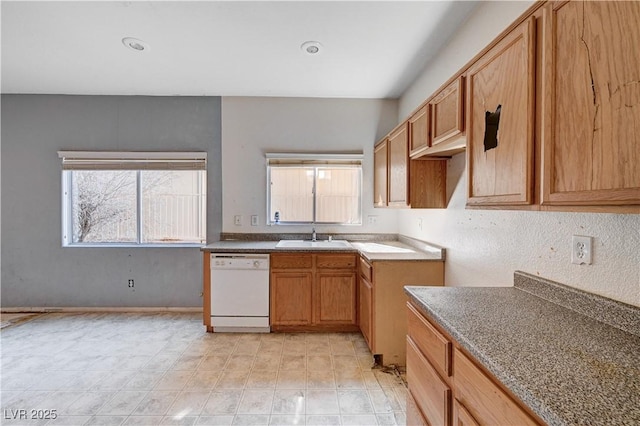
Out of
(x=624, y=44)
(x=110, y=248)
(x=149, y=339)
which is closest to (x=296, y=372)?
(x=149, y=339)

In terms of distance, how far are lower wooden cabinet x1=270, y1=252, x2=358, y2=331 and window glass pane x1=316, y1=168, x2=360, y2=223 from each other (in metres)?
0.78

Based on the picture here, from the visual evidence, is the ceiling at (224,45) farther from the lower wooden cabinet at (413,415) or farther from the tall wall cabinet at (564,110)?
the lower wooden cabinet at (413,415)

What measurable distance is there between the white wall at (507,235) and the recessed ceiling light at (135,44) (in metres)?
2.45

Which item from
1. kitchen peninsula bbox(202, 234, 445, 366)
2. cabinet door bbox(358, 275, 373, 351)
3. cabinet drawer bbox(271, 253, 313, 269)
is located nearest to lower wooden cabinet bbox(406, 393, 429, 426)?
cabinet door bbox(358, 275, 373, 351)

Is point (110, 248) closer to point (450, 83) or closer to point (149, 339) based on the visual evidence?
point (149, 339)

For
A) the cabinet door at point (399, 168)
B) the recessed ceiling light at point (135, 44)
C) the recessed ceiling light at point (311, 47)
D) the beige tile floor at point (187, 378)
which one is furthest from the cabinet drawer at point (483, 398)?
the recessed ceiling light at point (135, 44)

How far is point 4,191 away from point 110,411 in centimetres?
337

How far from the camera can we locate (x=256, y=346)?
277 centimetres

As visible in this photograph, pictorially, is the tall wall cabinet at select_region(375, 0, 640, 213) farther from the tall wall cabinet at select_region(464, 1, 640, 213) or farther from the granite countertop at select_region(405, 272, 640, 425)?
the granite countertop at select_region(405, 272, 640, 425)

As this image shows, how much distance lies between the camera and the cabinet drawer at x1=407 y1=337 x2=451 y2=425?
3.80ft

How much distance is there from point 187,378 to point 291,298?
112cm

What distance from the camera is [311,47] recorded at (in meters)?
2.44

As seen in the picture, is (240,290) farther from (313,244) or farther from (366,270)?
(366,270)

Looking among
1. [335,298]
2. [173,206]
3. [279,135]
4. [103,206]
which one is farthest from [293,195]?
[103,206]
